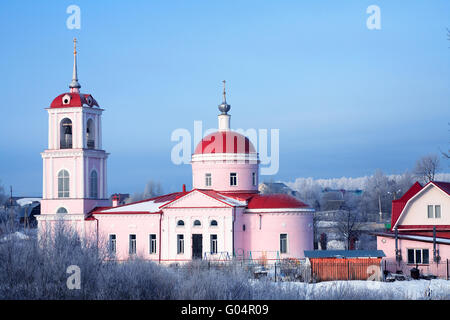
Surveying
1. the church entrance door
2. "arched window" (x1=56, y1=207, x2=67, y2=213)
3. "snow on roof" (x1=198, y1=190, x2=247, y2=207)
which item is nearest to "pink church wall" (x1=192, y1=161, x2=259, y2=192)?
"snow on roof" (x1=198, y1=190, x2=247, y2=207)

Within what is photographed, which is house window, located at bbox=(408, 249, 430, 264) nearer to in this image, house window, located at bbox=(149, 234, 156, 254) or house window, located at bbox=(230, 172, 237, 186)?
house window, located at bbox=(230, 172, 237, 186)

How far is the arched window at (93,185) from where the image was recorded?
4884 cm

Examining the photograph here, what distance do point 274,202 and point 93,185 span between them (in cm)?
1276

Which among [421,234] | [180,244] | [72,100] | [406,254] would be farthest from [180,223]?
[421,234]

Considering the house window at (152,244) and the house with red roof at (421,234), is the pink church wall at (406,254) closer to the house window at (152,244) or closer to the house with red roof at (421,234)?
the house with red roof at (421,234)

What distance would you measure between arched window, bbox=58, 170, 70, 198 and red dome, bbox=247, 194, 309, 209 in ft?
41.1

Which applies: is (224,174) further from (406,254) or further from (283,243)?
(406,254)

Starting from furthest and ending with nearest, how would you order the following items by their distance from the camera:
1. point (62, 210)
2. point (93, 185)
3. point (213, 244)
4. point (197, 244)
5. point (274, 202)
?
point (93, 185)
point (62, 210)
point (274, 202)
point (197, 244)
point (213, 244)

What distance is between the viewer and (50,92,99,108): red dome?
47219 mm

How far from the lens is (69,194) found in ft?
159

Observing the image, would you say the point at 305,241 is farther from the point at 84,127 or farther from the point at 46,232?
the point at 46,232

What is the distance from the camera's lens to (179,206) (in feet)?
151

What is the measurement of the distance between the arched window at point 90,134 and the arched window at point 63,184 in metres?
2.50
